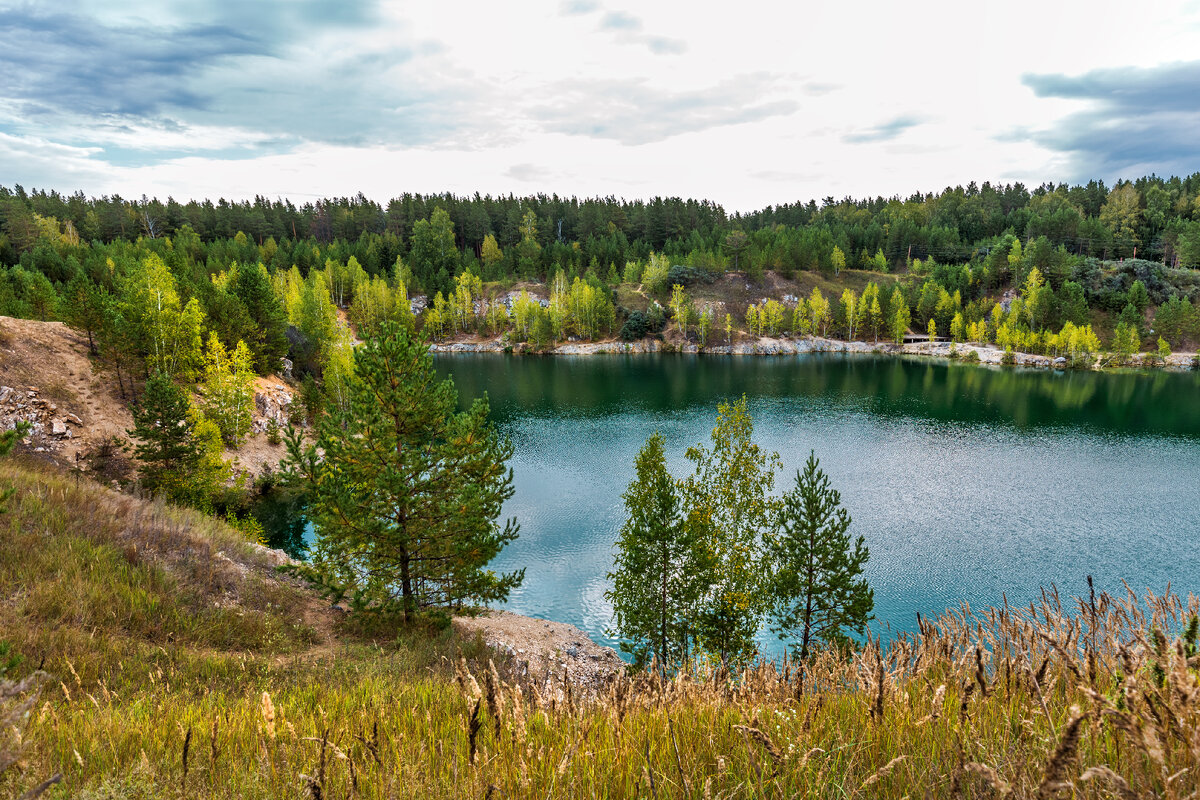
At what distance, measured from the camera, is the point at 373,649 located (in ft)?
52.2

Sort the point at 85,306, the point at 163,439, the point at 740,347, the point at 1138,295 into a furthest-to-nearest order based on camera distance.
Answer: the point at 740,347, the point at 1138,295, the point at 85,306, the point at 163,439

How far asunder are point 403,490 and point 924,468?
4604cm

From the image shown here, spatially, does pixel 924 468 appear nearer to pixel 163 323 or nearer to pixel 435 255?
pixel 163 323

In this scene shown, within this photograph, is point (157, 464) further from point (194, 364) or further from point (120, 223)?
point (120, 223)

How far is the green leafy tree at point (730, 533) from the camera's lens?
74.4 ft

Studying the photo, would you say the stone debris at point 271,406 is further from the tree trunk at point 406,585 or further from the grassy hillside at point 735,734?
the grassy hillside at point 735,734

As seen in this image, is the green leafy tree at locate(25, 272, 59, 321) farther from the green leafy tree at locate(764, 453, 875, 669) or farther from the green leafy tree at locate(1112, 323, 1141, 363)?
the green leafy tree at locate(1112, 323, 1141, 363)

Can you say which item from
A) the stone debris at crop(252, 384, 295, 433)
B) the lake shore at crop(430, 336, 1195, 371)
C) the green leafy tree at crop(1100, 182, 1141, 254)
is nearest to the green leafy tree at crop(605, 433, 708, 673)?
the stone debris at crop(252, 384, 295, 433)

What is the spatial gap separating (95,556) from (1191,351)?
517ft

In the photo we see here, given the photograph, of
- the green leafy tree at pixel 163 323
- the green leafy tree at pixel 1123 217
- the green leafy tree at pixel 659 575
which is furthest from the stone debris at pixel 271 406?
the green leafy tree at pixel 1123 217

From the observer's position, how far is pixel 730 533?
25891 millimetres

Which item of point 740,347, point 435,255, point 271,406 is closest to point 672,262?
point 740,347

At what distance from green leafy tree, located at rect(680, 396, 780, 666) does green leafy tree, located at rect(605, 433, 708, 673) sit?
71cm

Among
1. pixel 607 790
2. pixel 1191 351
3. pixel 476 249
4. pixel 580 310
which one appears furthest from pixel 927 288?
pixel 607 790
